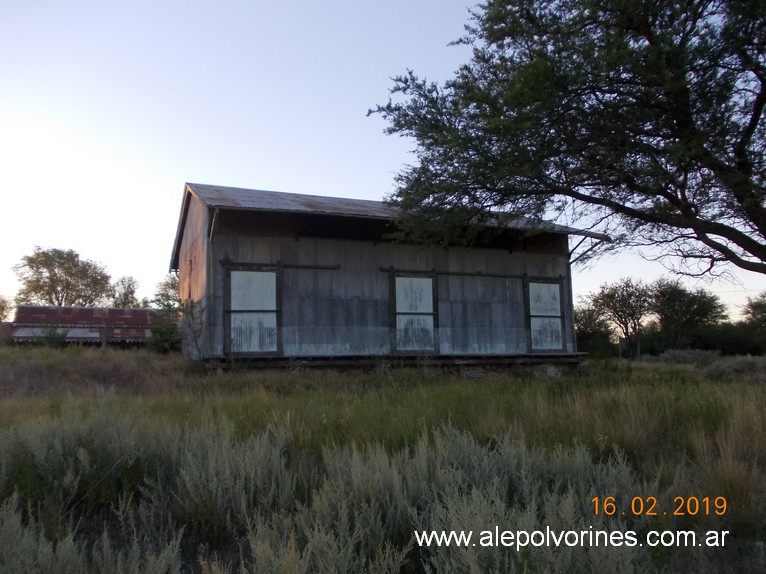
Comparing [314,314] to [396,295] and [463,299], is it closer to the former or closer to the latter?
[396,295]

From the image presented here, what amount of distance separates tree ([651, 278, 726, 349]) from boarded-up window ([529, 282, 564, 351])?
33.1 meters

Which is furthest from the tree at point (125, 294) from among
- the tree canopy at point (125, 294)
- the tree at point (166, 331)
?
the tree at point (166, 331)

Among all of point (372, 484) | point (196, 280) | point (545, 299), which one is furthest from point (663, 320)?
point (372, 484)

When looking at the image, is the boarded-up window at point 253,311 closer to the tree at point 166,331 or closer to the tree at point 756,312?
the tree at point 166,331

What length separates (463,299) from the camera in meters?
18.1

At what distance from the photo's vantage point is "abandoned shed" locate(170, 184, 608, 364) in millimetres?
15580

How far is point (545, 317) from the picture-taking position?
19.3 m

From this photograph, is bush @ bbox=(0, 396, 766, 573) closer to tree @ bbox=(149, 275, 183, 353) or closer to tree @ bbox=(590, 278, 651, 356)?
tree @ bbox=(149, 275, 183, 353)

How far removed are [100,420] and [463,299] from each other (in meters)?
13.1

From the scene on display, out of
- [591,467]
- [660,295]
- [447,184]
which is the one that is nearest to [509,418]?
[591,467]

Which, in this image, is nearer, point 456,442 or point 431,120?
point 456,442

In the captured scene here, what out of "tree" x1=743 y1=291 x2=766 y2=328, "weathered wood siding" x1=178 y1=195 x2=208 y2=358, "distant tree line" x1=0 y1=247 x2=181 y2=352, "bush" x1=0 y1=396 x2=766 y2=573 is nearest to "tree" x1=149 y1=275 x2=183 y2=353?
"weathered wood siding" x1=178 y1=195 x2=208 y2=358

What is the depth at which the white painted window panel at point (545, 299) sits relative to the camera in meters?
19.1

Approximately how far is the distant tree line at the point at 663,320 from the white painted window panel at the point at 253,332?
3541 cm
